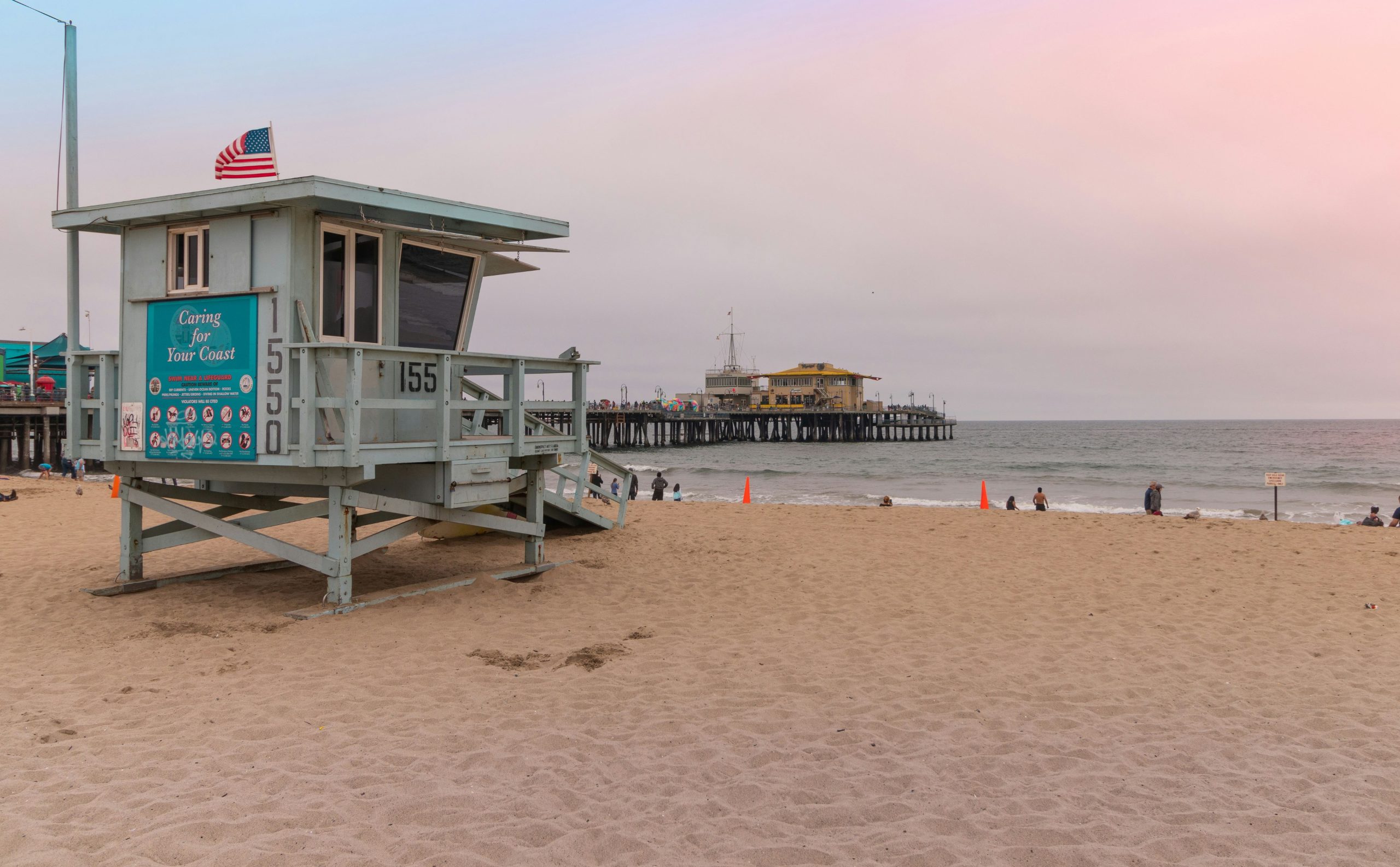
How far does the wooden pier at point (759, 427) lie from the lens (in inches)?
A: 2918

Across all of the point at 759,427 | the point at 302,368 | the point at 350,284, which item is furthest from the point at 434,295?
the point at 759,427

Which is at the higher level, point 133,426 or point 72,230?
point 72,230

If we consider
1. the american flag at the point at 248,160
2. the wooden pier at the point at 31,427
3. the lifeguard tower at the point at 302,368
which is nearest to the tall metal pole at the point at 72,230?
the lifeguard tower at the point at 302,368

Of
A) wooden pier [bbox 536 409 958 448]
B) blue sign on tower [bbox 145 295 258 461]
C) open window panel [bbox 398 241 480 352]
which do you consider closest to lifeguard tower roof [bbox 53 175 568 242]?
open window panel [bbox 398 241 480 352]

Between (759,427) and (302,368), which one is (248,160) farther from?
(759,427)

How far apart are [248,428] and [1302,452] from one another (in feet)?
271

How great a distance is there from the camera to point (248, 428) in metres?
7.21

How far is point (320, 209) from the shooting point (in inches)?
289

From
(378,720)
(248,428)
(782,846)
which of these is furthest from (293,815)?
(248,428)

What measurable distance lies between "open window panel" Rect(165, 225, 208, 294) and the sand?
303cm

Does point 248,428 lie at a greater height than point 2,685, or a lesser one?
greater

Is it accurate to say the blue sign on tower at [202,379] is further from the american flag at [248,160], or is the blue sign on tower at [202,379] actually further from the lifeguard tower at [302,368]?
the american flag at [248,160]

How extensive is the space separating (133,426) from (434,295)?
119 inches

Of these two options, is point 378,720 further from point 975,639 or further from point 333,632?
point 975,639
